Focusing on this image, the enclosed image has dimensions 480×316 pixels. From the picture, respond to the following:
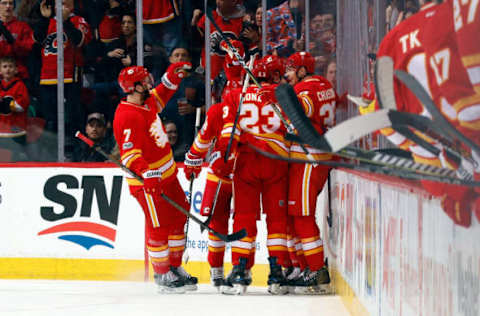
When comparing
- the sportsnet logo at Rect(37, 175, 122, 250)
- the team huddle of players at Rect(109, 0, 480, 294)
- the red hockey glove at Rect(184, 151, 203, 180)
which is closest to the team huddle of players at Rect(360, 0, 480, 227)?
the team huddle of players at Rect(109, 0, 480, 294)

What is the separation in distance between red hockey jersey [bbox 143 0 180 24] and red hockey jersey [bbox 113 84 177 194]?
178 cm

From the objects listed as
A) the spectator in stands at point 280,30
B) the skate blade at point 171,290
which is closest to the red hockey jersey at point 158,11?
the spectator in stands at point 280,30

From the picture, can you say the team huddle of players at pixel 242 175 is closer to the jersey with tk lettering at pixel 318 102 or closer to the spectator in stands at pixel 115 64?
the jersey with tk lettering at pixel 318 102

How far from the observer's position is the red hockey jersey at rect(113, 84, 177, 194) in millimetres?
4598

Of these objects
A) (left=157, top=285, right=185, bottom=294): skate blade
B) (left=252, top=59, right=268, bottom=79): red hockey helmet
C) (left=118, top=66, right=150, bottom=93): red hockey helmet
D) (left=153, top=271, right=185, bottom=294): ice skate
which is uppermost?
(left=252, top=59, right=268, bottom=79): red hockey helmet

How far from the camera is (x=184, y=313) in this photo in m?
4.04

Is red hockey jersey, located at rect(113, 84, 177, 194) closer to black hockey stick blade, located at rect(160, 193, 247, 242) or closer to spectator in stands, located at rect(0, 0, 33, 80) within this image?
black hockey stick blade, located at rect(160, 193, 247, 242)

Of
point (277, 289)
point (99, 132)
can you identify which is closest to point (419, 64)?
point (277, 289)

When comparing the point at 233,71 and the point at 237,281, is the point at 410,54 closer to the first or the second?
the point at 237,281

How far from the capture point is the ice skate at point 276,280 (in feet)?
15.0

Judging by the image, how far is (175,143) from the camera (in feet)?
21.0

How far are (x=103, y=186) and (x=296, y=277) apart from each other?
5.24 feet

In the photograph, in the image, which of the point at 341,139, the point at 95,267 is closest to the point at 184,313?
the point at 95,267

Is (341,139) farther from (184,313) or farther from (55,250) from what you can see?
(55,250)
